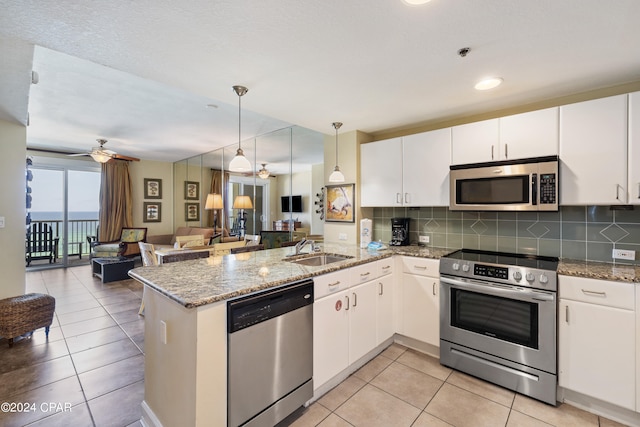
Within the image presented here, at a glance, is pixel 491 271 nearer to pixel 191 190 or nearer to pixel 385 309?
pixel 385 309

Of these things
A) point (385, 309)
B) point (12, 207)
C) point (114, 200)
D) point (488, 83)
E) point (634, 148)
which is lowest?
point (385, 309)

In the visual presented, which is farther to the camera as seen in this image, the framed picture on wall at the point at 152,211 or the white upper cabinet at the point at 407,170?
the framed picture on wall at the point at 152,211

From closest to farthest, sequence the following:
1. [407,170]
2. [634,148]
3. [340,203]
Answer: [634,148] < [407,170] < [340,203]

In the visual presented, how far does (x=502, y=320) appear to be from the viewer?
7.07ft

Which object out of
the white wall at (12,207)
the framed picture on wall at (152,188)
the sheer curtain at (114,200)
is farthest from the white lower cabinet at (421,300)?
the framed picture on wall at (152,188)

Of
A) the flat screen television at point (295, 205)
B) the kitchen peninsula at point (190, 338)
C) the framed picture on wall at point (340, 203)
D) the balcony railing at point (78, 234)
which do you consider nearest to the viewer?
the kitchen peninsula at point (190, 338)

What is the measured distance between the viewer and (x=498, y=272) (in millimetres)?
2139

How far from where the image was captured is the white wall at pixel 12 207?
3090 mm

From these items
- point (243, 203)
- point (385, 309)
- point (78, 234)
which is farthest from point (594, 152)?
point (78, 234)

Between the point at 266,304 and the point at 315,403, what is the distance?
95 cm

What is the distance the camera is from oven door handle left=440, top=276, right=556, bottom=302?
6.44 ft

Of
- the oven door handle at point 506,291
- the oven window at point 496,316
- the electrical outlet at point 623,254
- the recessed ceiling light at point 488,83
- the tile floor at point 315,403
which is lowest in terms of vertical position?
the tile floor at point 315,403

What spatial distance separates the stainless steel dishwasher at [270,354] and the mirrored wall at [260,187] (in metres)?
2.47

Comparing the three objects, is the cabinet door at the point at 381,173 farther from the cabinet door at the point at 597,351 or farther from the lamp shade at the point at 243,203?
the lamp shade at the point at 243,203
